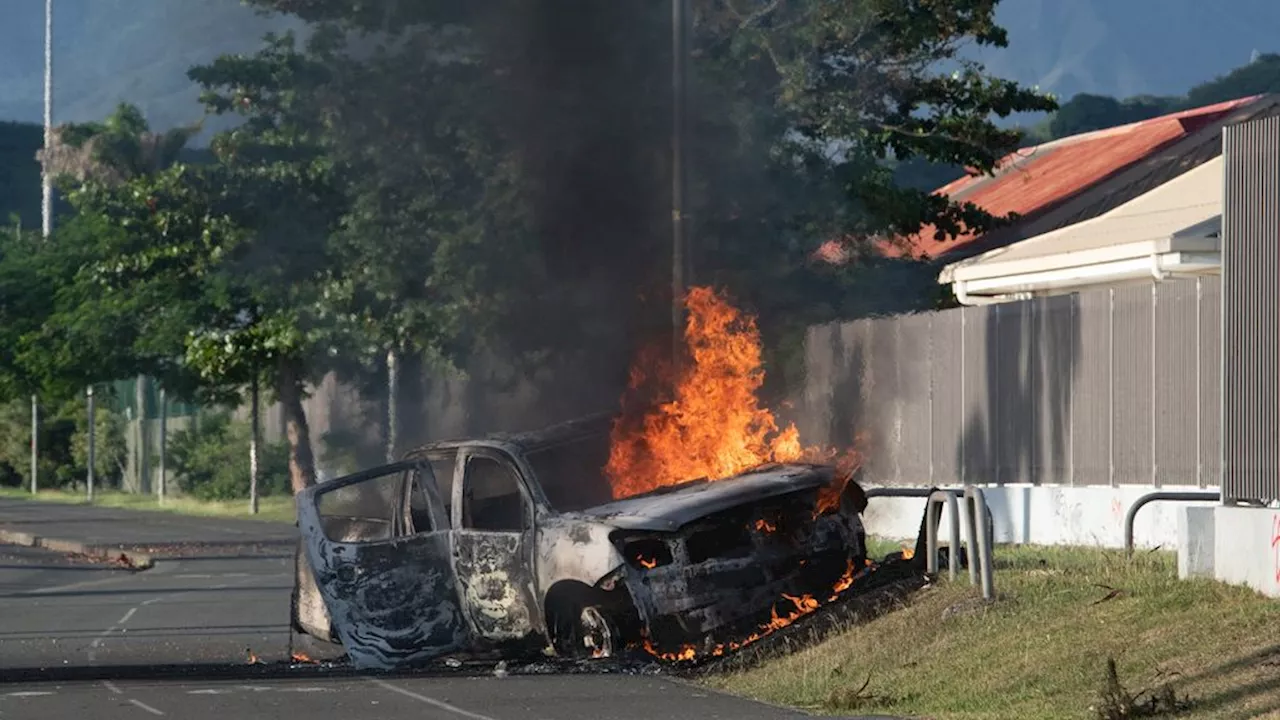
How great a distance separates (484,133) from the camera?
22359 millimetres

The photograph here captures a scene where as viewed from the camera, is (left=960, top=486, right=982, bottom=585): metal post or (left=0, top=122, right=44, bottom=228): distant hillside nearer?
(left=960, top=486, right=982, bottom=585): metal post

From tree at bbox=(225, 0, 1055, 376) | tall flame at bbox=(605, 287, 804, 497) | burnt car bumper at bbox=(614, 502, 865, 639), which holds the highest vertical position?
tree at bbox=(225, 0, 1055, 376)

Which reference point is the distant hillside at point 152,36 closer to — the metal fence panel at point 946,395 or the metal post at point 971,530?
the metal fence panel at point 946,395

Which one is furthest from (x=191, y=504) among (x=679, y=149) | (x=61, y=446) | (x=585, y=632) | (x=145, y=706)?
(x=145, y=706)

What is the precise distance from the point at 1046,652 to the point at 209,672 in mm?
5412

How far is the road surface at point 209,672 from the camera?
39.8 ft

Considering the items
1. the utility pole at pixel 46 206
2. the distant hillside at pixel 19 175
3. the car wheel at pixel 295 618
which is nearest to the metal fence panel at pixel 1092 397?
the car wheel at pixel 295 618

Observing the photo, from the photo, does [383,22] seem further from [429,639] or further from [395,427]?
[395,427]

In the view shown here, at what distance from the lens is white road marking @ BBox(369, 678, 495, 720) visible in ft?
38.8

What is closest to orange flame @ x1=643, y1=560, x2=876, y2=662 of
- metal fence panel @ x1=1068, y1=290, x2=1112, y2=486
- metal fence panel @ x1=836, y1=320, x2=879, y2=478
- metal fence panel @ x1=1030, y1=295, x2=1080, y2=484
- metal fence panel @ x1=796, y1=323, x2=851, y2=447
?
metal fence panel @ x1=1068, y1=290, x2=1112, y2=486

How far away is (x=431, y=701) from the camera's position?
12.6 m

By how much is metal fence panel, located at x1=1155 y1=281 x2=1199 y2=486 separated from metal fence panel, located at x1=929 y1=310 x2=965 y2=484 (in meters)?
4.22

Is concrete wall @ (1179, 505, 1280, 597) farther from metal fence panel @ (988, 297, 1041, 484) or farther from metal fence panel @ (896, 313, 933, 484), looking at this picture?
metal fence panel @ (896, 313, 933, 484)

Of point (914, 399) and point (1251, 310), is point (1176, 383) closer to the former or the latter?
point (1251, 310)
